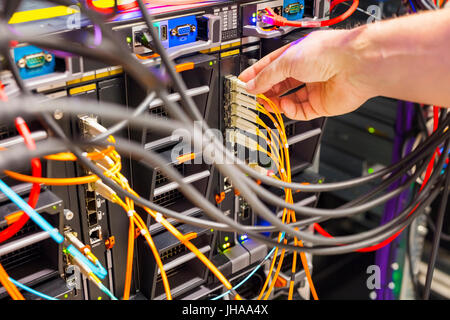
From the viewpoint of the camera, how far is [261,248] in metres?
1.72

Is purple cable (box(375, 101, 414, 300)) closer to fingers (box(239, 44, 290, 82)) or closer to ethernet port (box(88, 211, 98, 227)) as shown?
fingers (box(239, 44, 290, 82))

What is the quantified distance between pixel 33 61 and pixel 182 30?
382 millimetres

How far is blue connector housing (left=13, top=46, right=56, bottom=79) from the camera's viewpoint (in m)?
1.09

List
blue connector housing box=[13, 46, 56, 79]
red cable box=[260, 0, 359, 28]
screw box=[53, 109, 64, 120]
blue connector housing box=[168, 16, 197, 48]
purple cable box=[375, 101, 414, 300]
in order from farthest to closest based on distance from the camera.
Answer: purple cable box=[375, 101, 414, 300]
red cable box=[260, 0, 359, 28]
blue connector housing box=[168, 16, 197, 48]
screw box=[53, 109, 64, 120]
blue connector housing box=[13, 46, 56, 79]

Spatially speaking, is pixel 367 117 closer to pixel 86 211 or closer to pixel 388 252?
pixel 388 252

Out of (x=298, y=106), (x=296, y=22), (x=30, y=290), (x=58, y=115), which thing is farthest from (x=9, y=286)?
(x=296, y=22)

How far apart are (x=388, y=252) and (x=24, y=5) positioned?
183 centimetres

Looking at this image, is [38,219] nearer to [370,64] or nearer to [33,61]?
[33,61]

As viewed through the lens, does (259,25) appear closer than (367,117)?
Yes

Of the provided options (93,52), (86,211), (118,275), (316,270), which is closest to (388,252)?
(316,270)

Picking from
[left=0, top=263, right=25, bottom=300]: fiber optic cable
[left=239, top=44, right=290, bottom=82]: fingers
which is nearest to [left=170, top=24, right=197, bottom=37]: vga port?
[left=239, top=44, right=290, bottom=82]: fingers

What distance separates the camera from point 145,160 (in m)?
1.33

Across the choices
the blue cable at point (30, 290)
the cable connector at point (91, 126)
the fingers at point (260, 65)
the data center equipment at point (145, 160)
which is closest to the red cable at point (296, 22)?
the data center equipment at point (145, 160)

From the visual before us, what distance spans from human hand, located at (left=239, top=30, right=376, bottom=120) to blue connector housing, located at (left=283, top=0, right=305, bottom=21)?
24cm
